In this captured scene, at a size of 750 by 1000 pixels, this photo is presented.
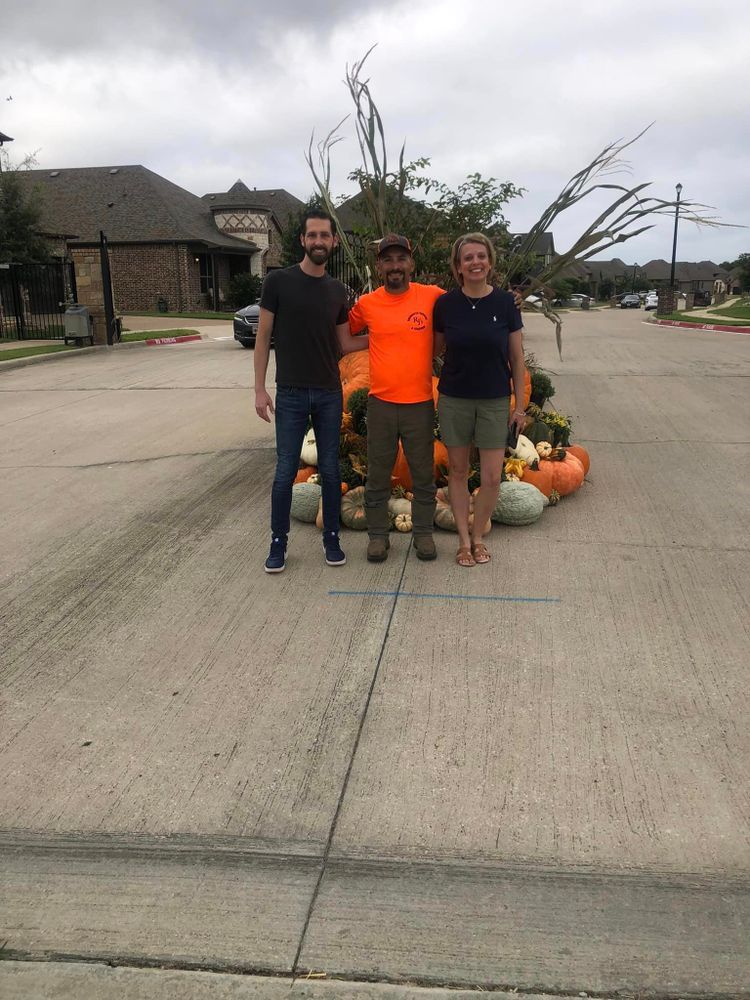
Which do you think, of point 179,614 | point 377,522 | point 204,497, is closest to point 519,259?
point 377,522

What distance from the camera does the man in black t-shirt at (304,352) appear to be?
421 cm

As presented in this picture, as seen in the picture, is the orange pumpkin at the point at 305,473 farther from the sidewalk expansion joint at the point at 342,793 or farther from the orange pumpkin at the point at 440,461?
the sidewalk expansion joint at the point at 342,793

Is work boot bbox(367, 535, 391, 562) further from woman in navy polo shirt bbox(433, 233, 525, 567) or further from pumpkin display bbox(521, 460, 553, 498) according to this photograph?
pumpkin display bbox(521, 460, 553, 498)

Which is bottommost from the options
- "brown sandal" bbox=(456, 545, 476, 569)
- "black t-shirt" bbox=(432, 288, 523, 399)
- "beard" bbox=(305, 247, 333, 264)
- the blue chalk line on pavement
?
the blue chalk line on pavement

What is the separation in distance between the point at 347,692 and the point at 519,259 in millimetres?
3720

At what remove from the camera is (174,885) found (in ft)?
7.58

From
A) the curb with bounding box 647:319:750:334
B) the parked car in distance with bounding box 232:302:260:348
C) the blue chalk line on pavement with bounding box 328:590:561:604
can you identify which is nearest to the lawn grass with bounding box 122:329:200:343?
the parked car in distance with bounding box 232:302:260:348

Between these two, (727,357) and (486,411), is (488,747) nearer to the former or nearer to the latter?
(486,411)

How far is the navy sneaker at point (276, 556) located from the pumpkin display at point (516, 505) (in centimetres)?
151

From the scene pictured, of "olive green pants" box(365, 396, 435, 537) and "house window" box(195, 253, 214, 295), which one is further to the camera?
"house window" box(195, 253, 214, 295)

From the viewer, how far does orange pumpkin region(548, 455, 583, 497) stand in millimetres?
5859

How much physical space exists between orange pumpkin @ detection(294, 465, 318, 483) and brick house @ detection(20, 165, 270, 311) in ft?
108

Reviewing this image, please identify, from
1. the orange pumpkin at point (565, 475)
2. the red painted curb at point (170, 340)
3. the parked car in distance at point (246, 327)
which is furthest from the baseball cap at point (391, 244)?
the red painted curb at point (170, 340)

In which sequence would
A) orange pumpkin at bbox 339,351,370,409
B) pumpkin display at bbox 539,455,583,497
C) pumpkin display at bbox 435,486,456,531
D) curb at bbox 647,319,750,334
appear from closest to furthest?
pumpkin display at bbox 435,486,456,531, pumpkin display at bbox 539,455,583,497, orange pumpkin at bbox 339,351,370,409, curb at bbox 647,319,750,334
